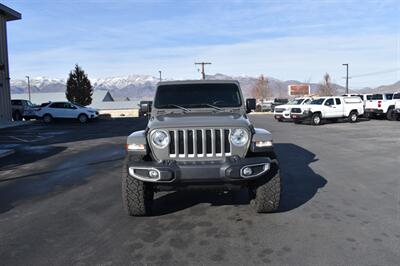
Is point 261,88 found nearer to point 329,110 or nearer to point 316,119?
point 329,110

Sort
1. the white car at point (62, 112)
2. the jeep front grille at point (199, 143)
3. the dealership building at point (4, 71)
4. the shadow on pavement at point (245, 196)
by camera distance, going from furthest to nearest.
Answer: the white car at point (62, 112) < the dealership building at point (4, 71) < the shadow on pavement at point (245, 196) < the jeep front grille at point (199, 143)

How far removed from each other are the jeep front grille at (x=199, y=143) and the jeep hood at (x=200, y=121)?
0.08 meters

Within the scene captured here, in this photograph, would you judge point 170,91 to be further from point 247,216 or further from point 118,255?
point 118,255

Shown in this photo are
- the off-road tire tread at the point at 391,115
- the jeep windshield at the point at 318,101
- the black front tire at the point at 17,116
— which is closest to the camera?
the jeep windshield at the point at 318,101

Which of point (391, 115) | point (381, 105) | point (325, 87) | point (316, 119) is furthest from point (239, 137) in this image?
point (325, 87)

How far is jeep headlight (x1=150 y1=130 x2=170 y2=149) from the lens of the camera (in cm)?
568

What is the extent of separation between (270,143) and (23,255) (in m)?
3.39

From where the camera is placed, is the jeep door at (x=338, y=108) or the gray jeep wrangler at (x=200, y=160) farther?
the jeep door at (x=338, y=108)

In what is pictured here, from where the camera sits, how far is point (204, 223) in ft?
18.8

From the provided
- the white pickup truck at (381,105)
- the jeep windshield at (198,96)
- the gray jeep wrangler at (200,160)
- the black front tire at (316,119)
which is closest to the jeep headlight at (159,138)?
the gray jeep wrangler at (200,160)

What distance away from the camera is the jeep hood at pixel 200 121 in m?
5.67

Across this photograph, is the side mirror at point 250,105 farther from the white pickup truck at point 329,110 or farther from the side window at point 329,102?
the side window at point 329,102

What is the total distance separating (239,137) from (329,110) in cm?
2283

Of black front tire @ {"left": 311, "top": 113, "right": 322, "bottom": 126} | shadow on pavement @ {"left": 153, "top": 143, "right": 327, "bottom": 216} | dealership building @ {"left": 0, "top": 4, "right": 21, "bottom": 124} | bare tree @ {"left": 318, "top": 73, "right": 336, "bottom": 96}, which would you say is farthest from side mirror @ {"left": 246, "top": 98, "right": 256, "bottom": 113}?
bare tree @ {"left": 318, "top": 73, "right": 336, "bottom": 96}
